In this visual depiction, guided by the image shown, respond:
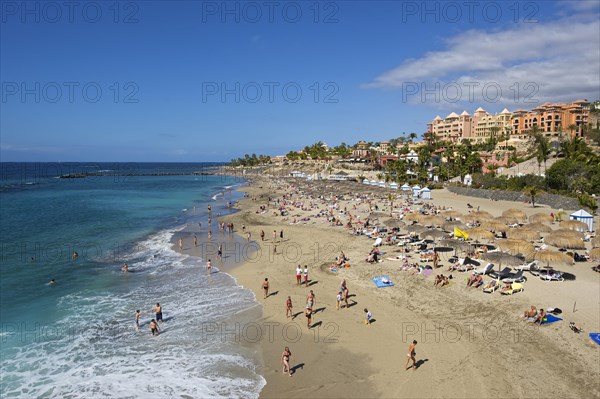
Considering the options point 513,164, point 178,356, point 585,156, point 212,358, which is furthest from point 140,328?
point 513,164

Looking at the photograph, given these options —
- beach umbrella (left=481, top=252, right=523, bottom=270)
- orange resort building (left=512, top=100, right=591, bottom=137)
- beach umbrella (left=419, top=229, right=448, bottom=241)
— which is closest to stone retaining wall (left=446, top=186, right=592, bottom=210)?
beach umbrella (left=419, top=229, right=448, bottom=241)

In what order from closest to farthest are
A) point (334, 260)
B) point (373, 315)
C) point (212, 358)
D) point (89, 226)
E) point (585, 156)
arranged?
1. point (212, 358)
2. point (373, 315)
3. point (334, 260)
4. point (89, 226)
5. point (585, 156)

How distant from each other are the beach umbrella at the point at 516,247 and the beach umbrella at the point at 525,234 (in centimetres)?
331

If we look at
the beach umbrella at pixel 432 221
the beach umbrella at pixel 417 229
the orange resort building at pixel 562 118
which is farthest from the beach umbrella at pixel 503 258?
the orange resort building at pixel 562 118

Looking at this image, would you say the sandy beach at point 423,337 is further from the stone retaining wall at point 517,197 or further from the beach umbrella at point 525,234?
the stone retaining wall at point 517,197

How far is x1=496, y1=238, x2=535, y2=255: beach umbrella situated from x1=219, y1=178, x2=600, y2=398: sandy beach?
119 cm

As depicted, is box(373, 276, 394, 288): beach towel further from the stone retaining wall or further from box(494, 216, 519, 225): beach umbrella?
the stone retaining wall

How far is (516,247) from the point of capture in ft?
55.0

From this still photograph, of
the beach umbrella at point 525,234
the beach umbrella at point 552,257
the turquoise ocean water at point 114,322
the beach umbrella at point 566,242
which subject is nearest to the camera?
the turquoise ocean water at point 114,322

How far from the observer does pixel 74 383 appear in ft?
34.6

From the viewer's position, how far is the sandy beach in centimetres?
976

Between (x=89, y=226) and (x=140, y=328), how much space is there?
25627 mm

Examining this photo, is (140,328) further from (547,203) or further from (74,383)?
(547,203)

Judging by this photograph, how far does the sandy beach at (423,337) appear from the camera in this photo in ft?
32.0
